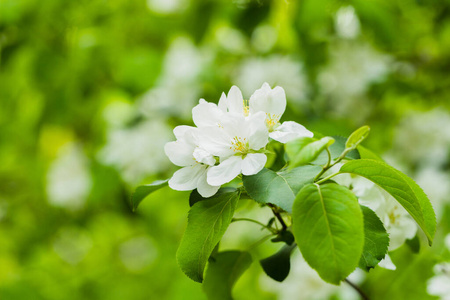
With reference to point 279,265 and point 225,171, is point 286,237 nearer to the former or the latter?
point 279,265

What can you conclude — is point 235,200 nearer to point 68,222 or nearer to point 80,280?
point 80,280

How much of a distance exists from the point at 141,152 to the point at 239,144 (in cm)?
135

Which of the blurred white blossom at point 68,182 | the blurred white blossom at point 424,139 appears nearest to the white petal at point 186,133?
the blurred white blossom at point 424,139

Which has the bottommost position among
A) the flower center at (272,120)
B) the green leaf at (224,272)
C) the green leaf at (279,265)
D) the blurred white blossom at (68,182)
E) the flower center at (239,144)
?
the blurred white blossom at (68,182)

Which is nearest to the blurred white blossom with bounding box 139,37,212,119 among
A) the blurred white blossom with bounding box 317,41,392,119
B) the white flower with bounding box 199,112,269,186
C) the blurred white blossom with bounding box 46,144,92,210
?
the blurred white blossom with bounding box 317,41,392,119

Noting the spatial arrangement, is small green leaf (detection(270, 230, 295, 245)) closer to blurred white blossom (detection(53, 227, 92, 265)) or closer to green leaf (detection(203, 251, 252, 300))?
green leaf (detection(203, 251, 252, 300))

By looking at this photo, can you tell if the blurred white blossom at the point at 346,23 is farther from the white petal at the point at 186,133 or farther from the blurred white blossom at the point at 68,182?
the blurred white blossom at the point at 68,182

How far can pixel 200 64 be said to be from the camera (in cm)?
196

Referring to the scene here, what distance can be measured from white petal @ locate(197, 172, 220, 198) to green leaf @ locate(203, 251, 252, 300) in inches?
7.5

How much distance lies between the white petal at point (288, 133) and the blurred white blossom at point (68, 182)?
6.61ft

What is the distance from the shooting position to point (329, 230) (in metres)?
0.51

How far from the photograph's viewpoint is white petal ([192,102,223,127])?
2.03ft

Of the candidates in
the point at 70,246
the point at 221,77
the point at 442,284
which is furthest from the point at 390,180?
the point at 70,246

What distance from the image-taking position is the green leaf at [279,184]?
0.54 metres
